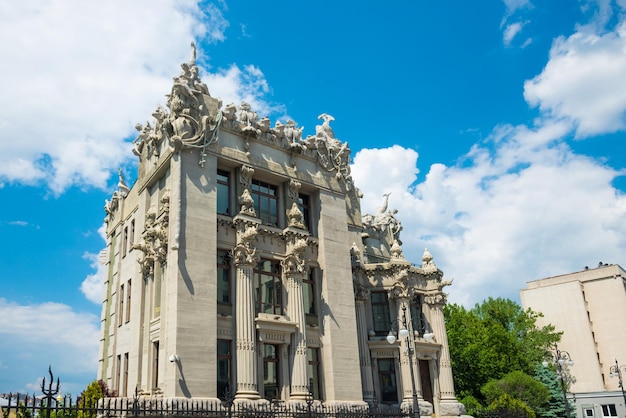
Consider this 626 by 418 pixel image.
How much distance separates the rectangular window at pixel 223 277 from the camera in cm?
2461

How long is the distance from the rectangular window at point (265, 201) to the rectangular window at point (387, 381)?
35.5 feet

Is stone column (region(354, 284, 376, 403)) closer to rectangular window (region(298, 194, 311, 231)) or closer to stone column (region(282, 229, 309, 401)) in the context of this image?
rectangular window (region(298, 194, 311, 231))

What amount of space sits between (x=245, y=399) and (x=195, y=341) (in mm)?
3327

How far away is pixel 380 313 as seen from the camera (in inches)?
1278

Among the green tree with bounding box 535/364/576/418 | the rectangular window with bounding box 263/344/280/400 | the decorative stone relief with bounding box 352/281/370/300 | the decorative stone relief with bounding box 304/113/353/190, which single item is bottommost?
the green tree with bounding box 535/364/576/418

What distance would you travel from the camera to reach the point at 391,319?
31.9 metres

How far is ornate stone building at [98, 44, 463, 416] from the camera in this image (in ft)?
76.2

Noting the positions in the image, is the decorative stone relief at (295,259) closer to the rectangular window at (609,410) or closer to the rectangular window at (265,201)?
the rectangular window at (265,201)

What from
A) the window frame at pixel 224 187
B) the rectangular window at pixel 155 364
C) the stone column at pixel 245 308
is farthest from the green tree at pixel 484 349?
the rectangular window at pixel 155 364

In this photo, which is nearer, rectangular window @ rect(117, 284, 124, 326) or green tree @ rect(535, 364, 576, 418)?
rectangular window @ rect(117, 284, 124, 326)

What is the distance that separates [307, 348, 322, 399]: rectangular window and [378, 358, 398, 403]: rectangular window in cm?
545

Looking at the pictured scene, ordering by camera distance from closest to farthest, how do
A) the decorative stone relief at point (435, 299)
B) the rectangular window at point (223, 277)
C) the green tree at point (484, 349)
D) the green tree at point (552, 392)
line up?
the rectangular window at point (223, 277)
the decorative stone relief at point (435, 299)
the green tree at point (484, 349)
the green tree at point (552, 392)

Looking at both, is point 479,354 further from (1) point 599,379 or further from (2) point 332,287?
(2) point 332,287

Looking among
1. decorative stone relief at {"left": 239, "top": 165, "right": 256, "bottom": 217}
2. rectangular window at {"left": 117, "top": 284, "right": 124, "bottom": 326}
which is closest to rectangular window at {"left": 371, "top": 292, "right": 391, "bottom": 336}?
decorative stone relief at {"left": 239, "top": 165, "right": 256, "bottom": 217}
